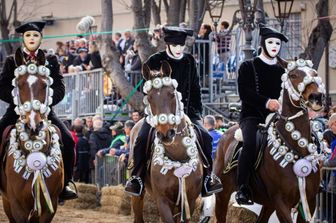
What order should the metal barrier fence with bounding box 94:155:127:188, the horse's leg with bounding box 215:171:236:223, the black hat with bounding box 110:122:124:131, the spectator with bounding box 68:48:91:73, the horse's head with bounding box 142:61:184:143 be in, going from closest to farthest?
the horse's head with bounding box 142:61:184:143, the horse's leg with bounding box 215:171:236:223, the metal barrier fence with bounding box 94:155:127:188, the black hat with bounding box 110:122:124:131, the spectator with bounding box 68:48:91:73

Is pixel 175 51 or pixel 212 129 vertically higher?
pixel 175 51

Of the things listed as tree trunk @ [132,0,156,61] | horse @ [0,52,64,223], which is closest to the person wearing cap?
horse @ [0,52,64,223]

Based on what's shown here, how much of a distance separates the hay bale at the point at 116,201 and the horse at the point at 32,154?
865 centimetres

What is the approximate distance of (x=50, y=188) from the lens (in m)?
15.1

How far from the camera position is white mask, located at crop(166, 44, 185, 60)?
16266 millimetres

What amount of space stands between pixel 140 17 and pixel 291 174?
13801 mm

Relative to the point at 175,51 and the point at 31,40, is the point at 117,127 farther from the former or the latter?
the point at 31,40

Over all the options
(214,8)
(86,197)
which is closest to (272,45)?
(86,197)

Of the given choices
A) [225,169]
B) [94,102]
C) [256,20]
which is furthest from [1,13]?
[225,169]

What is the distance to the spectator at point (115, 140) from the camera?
84.1ft

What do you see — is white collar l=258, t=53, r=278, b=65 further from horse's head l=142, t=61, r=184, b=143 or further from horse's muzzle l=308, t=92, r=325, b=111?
horse's head l=142, t=61, r=184, b=143

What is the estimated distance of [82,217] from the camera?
23.3 meters

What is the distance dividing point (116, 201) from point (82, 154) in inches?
120

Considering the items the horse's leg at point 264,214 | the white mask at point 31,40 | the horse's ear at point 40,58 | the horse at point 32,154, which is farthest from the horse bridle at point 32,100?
the horse's leg at point 264,214
